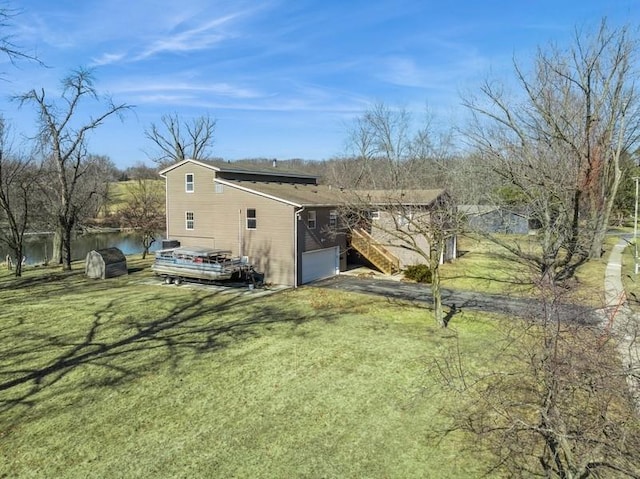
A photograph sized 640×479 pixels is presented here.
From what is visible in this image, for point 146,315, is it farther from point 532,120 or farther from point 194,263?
point 532,120

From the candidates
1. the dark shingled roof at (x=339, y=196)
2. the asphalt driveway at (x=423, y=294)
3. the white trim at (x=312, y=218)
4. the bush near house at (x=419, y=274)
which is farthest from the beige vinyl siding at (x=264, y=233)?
the bush near house at (x=419, y=274)

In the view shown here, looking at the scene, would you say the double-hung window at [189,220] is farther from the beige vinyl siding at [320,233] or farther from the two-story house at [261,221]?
the beige vinyl siding at [320,233]

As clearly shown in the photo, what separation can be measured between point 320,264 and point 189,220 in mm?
7648

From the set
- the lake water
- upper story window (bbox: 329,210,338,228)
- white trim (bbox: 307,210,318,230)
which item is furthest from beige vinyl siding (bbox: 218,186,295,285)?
the lake water

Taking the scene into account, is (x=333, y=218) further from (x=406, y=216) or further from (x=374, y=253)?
(x=406, y=216)

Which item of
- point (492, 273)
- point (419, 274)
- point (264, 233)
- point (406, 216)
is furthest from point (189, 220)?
point (492, 273)

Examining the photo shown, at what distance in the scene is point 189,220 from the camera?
76.7 ft

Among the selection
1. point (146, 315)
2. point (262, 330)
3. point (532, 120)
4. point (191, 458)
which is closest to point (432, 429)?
point (191, 458)

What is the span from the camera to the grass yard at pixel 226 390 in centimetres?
655

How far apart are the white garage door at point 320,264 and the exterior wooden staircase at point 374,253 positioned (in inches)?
64.9

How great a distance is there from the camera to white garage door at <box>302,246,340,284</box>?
2077cm

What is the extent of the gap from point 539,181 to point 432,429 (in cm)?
1660

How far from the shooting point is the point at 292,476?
20.2 ft

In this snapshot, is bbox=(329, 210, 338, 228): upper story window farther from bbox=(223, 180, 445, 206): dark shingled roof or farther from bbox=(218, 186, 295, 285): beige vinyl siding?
bbox=(218, 186, 295, 285): beige vinyl siding
